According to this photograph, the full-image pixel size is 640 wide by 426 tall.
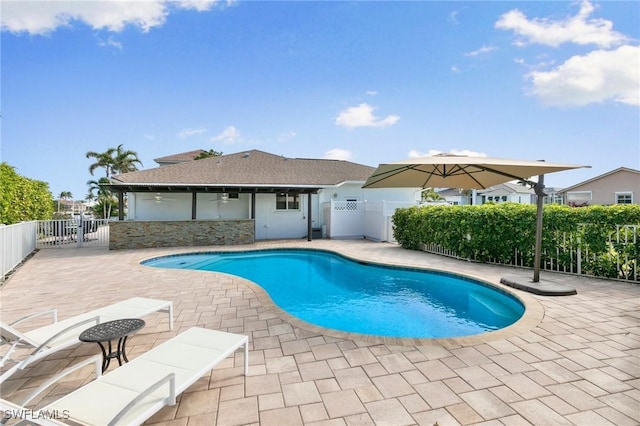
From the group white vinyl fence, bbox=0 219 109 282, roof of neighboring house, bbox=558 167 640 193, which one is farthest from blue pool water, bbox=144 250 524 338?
roof of neighboring house, bbox=558 167 640 193

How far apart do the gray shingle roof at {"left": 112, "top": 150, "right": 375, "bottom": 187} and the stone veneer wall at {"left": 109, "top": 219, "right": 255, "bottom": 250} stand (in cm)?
187

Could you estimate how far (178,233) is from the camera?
46.0ft

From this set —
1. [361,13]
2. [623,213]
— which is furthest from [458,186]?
[361,13]

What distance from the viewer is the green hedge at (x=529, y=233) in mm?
7102

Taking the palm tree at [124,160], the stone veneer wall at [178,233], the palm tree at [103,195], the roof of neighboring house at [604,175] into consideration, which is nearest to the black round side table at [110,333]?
the stone veneer wall at [178,233]

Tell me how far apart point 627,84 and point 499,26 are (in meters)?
8.06

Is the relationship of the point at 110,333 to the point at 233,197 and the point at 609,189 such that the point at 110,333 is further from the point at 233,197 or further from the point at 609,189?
the point at 609,189

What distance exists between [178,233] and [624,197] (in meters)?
33.7

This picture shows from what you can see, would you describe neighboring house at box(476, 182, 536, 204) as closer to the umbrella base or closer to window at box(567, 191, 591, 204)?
window at box(567, 191, 591, 204)

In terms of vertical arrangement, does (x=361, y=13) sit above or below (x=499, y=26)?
above

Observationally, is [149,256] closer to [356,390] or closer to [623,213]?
[356,390]

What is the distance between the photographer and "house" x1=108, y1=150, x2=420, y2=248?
14.0 metres

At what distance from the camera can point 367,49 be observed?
1459 centimetres

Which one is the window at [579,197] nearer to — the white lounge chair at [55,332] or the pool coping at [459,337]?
the pool coping at [459,337]
